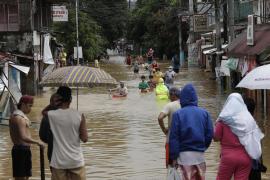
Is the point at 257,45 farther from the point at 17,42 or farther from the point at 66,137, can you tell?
the point at 66,137

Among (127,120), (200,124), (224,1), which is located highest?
(224,1)

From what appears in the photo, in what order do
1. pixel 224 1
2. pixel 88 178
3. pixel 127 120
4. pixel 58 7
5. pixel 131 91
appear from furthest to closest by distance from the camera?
pixel 58 7, pixel 224 1, pixel 131 91, pixel 127 120, pixel 88 178

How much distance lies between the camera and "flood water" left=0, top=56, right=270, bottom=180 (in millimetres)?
12031

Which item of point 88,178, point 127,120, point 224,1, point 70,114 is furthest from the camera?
point 224,1

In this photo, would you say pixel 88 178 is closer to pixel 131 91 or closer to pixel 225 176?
pixel 225 176

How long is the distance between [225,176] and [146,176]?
3554mm

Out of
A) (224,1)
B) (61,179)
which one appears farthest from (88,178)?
(224,1)

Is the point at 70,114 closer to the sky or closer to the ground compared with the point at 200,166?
closer to the sky

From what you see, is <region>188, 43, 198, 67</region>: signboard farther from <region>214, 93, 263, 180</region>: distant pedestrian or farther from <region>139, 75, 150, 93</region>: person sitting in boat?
<region>214, 93, 263, 180</region>: distant pedestrian

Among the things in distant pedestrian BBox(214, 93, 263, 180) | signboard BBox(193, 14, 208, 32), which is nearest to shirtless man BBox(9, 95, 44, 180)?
distant pedestrian BBox(214, 93, 263, 180)

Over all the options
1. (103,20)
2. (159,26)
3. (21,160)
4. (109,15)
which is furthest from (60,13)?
(109,15)

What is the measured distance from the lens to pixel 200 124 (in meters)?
8.00

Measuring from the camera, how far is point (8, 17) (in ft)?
110

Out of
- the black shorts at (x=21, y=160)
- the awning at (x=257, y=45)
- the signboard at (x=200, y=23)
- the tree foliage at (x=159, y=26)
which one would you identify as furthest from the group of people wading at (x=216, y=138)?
the tree foliage at (x=159, y=26)
